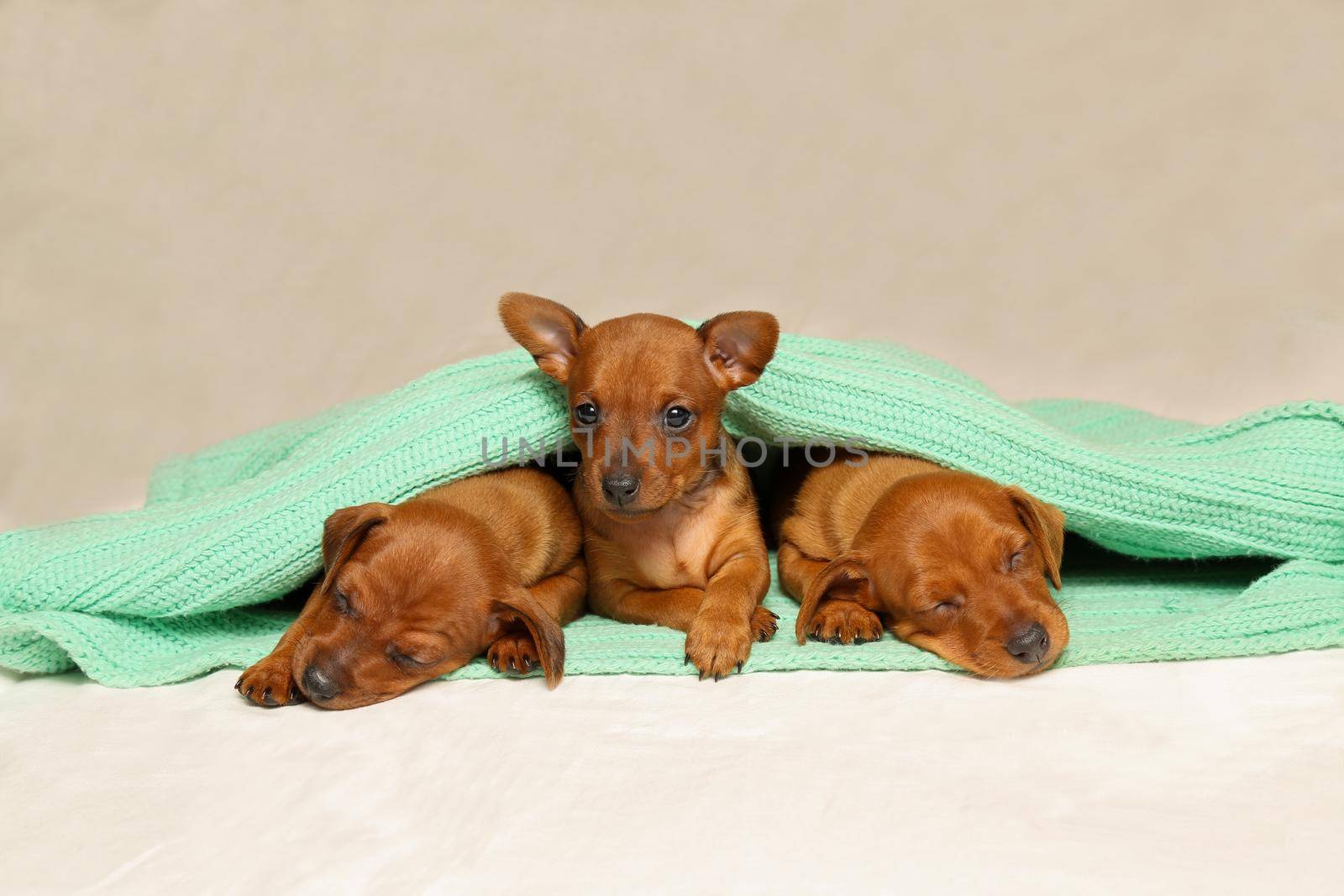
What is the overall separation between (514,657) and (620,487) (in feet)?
2.21

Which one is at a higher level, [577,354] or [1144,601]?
[577,354]

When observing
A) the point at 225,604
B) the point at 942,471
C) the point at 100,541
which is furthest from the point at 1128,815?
the point at 100,541

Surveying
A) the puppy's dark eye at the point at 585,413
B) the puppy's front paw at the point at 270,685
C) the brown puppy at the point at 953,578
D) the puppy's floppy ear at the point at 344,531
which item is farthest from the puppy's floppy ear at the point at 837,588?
the puppy's front paw at the point at 270,685

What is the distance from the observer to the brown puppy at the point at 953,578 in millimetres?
3951

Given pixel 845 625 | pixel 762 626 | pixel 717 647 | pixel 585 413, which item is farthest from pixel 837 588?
pixel 585 413

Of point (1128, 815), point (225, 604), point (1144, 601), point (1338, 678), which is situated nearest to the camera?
point (1128, 815)

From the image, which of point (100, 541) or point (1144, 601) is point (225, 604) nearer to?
point (100, 541)

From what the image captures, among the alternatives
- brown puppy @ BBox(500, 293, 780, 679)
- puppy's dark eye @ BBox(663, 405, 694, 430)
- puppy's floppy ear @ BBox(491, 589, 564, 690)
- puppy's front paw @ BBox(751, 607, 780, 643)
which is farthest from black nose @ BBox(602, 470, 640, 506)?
puppy's front paw @ BBox(751, 607, 780, 643)

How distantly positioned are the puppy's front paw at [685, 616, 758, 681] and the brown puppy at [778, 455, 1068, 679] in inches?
10.1

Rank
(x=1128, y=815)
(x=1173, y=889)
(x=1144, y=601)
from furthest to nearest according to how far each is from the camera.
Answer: (x=1144, y=601)
(x=1128, y=815)
(x=1173, y=889)

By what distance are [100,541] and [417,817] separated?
208cm

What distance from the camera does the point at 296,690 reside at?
156 inches

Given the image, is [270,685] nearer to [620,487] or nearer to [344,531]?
[344,531]

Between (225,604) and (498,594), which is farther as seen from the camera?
(225,604)
